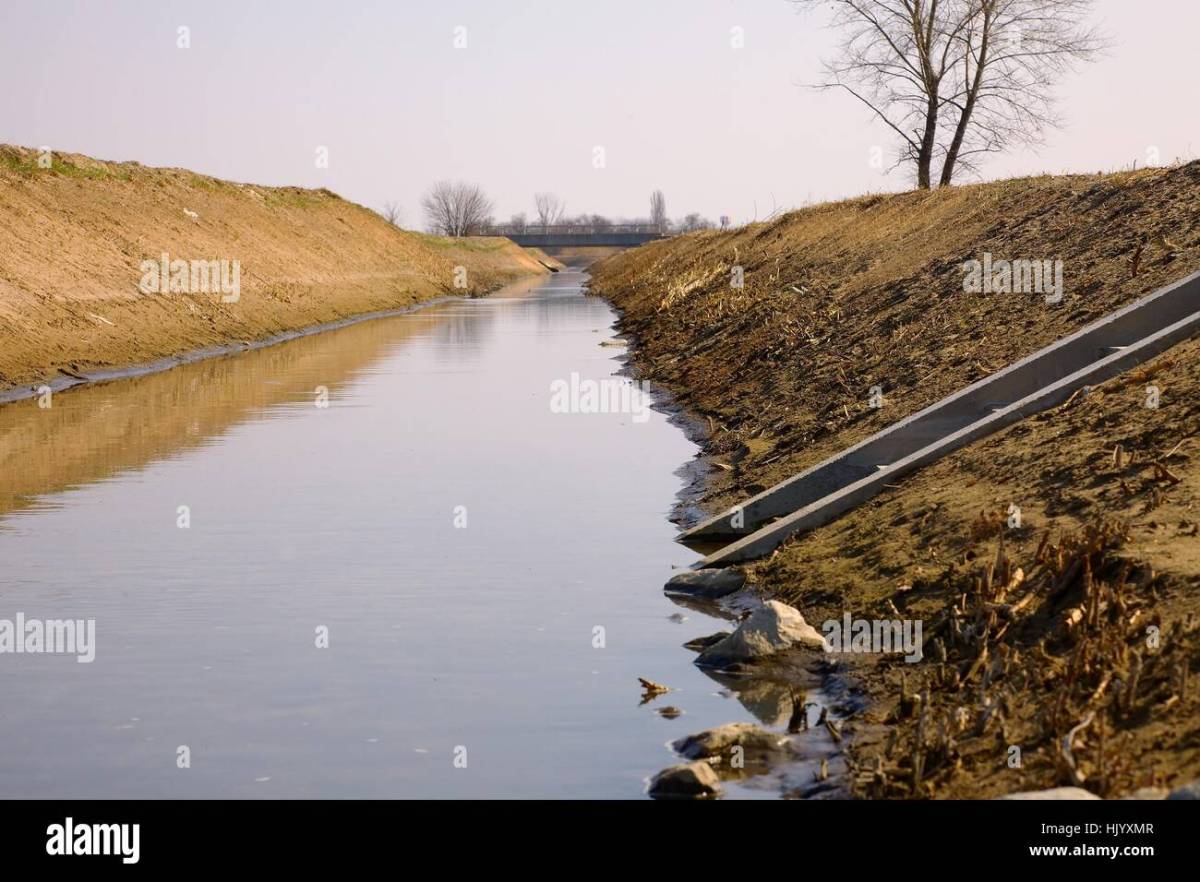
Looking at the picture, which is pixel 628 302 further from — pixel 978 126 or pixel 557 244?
pixel 557 244

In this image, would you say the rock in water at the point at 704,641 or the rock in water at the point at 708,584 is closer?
the rock in water at the point at 704,641

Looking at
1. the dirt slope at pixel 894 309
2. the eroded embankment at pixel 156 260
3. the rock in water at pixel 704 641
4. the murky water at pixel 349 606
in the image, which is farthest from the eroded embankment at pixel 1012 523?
the eroded embankment at pixel 156 260

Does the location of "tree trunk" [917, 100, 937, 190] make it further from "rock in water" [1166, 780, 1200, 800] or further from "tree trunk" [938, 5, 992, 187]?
"rock in water" [1166, 780, 1200, 800]

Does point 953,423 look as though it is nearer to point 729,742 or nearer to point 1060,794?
point 729,742

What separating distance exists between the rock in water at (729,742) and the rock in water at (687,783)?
481 mm

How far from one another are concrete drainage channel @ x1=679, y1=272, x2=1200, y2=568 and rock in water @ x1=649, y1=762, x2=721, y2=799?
17.0ft

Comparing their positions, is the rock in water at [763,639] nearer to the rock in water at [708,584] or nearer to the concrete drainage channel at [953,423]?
the rock in water at [708,584]

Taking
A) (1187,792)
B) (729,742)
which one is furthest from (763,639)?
(1187,792)

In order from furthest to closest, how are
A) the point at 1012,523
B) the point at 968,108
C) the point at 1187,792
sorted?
1. the point at 968,108
2. the point at 1012,523
3. the point at 1187,792

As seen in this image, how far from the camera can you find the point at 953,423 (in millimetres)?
14742

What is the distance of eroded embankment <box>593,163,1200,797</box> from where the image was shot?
770cm

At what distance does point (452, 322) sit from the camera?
5669 centimetres

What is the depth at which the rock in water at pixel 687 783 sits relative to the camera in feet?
25.9

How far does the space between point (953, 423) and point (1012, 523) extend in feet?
12.6
